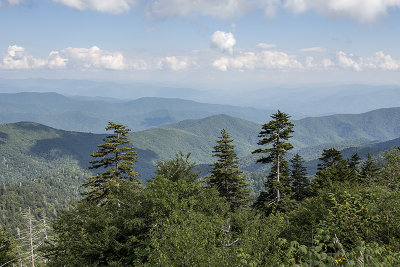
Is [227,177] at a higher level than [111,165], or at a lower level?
lower

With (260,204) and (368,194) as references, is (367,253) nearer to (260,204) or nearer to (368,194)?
(368,194)

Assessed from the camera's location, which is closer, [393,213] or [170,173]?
[393,213]

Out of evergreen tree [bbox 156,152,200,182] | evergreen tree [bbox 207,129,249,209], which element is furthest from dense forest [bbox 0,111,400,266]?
evergreen tree [bbox 207,129,249,209]

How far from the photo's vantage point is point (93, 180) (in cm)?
3219

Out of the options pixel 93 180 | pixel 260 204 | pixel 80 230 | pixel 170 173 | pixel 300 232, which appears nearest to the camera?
pixel 300 232

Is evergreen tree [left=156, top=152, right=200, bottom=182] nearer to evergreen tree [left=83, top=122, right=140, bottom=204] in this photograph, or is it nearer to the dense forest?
the dense forest

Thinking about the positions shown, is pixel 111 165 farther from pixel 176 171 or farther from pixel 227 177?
pixel 227 177

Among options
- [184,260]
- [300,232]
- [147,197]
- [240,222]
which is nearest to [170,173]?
[147,197]

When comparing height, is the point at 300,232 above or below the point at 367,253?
below

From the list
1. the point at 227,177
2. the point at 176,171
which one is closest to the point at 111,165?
the point at 176,171

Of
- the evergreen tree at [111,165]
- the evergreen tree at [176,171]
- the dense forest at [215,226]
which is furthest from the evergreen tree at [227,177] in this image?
the evergreen tree at [176,171]

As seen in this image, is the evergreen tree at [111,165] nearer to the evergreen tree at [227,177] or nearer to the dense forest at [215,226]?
the dense forest at [215,226]

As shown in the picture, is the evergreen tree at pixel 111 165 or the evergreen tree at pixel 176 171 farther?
the evergreen tree at pixel 111 165

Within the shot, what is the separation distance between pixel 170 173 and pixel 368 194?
14.5m
